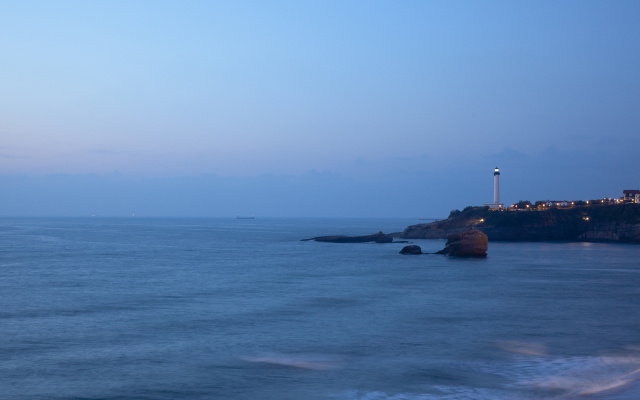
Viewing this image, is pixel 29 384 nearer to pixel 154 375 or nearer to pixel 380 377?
pixel 154 375

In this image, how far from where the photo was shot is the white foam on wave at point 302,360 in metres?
17.1

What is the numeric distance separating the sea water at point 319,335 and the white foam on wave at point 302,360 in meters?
0.08

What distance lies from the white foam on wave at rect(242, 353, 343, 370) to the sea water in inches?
3.0

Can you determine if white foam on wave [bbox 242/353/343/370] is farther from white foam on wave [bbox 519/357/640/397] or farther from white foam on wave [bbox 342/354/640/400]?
white foam on wave [bbox 519/357/640/397]

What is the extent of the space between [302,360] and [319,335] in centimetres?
388

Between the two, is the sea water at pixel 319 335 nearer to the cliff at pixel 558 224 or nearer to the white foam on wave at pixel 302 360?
the white foam on wave at pixel 302 360

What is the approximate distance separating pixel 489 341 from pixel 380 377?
6854 mm

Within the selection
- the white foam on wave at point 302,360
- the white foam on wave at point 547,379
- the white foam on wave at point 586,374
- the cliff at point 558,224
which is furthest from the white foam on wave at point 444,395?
the cliff at point 558,224

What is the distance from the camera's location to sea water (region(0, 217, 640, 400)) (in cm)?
1494

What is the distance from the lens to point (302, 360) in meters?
17.8

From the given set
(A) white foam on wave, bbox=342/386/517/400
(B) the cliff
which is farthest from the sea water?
(B) the cliff

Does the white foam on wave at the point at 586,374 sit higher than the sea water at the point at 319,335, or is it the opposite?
the white foam on wave at the point at 586,374

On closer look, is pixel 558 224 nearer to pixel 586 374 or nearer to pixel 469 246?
pixel 469 246

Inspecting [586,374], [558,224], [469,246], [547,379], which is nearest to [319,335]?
[547,379]
